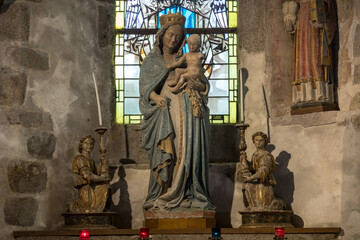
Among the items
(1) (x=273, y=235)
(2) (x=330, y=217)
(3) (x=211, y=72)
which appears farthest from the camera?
(3) (x=211, y=72)

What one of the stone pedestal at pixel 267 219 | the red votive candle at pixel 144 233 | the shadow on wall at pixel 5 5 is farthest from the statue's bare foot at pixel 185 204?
the shadow on wall at pixel 5 5

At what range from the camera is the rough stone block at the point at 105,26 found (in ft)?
32.2

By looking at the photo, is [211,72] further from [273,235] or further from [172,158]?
[273,235]

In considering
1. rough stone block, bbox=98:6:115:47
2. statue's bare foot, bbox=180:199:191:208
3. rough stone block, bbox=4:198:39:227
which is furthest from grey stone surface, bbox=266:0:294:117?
rough stone block, bbox=4:198:39:227

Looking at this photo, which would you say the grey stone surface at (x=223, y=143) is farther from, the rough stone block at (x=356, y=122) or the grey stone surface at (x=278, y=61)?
the rough stone block at (x=356, y=122)

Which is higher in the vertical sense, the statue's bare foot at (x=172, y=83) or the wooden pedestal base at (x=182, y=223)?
the statue's bare foot at (x=172, y=83)

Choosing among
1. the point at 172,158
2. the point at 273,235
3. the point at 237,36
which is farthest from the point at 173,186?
the point at 237,36

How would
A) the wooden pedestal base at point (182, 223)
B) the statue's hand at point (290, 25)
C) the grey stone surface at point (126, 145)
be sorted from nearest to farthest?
the wooden pedestal base at point (182, 223)
the statue's hand at point (290, 25)
the grey stone surface at point (126, 145)

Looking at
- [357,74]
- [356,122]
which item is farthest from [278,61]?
[356,122]

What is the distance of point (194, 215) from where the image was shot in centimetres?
821

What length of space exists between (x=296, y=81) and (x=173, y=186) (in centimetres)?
168

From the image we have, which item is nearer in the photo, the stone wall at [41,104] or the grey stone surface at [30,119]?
the stone wall at [41,104]

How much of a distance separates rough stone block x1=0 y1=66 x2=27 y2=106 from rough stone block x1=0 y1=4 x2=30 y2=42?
33 centimetres

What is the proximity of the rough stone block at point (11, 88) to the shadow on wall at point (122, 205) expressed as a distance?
120 centimetres
